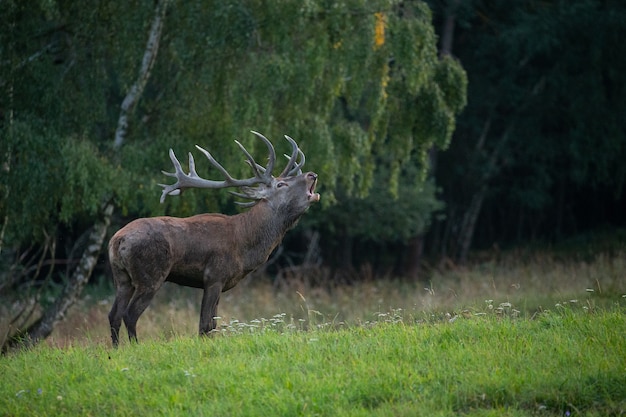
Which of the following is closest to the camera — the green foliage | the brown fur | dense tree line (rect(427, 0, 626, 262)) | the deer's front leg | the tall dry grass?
the brown fur

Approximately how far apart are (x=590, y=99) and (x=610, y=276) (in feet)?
39.9

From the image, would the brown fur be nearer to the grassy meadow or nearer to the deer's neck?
the deer's neck

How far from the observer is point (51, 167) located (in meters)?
14.1

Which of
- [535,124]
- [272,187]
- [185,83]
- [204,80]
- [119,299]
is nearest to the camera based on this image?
[119,299]

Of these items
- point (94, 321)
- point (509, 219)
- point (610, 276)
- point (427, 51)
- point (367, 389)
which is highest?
point (427, 51)

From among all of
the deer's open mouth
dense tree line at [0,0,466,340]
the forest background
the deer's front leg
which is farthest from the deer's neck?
dense tree line at [0,0,466,340]

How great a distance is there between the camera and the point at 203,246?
385 inches

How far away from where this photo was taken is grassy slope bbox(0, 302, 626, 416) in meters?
7.23

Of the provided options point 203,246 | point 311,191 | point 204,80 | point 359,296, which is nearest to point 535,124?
point 359,296

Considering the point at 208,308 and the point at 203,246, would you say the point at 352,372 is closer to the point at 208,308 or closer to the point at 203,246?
the point at 208,308

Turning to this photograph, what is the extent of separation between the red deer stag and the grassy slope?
1.80ft

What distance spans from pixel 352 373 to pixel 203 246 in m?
2.59

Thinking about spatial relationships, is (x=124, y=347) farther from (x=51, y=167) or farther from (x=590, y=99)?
(x=590, y=99)

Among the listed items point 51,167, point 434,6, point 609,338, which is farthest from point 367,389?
point 434,6
